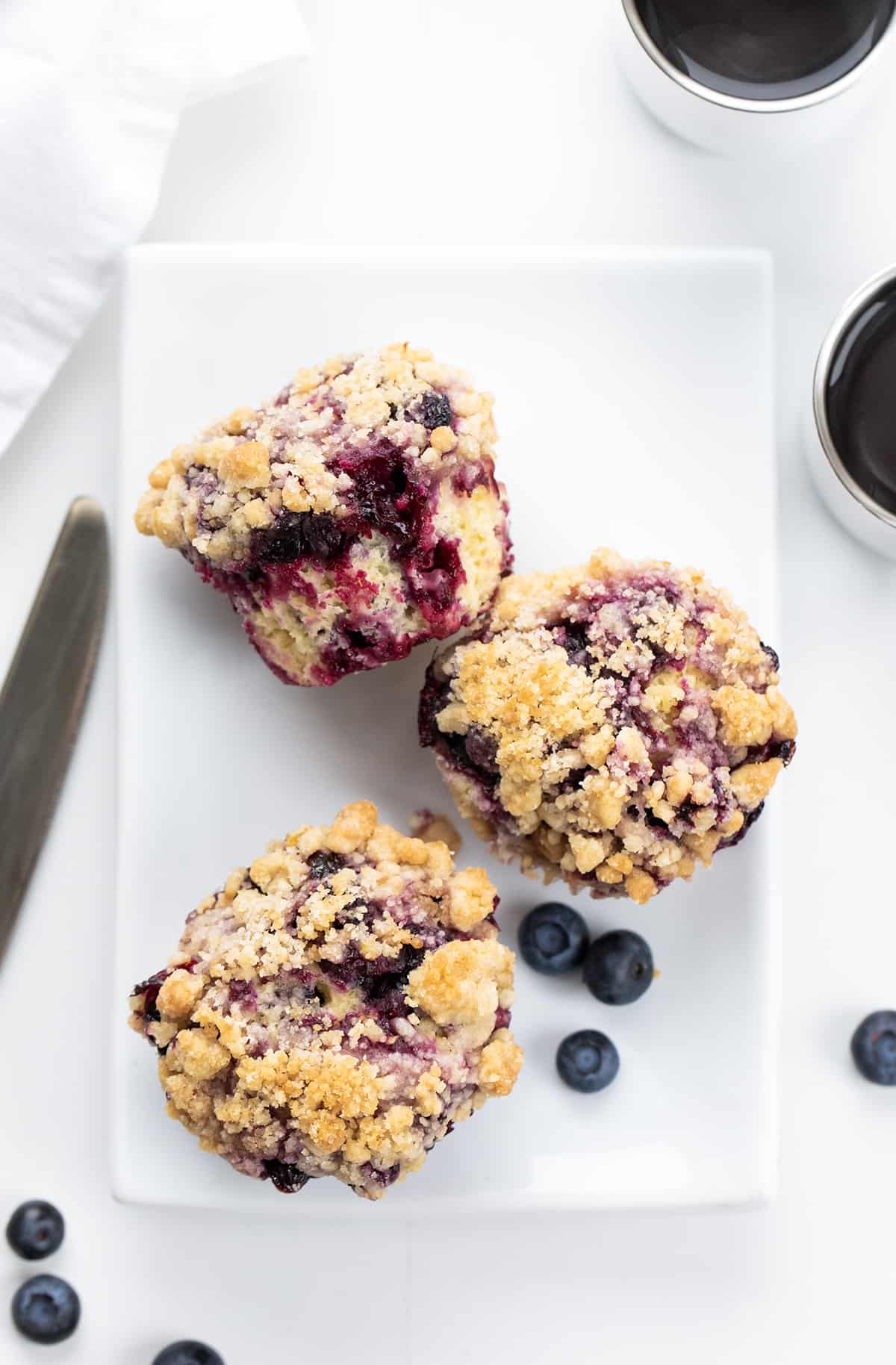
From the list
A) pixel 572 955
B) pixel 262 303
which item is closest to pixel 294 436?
pixel 262 303

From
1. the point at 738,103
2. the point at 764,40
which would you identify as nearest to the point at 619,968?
Answer: the point at 738,103

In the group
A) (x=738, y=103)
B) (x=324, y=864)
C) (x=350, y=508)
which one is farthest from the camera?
(x=738, y=103)

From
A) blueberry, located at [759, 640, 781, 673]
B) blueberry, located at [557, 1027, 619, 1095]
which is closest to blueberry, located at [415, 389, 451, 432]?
blueberry, located at [759, 640, 781, 673]

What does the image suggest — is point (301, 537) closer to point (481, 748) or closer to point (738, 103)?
point (481, 748)

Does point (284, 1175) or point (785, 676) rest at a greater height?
A: point (785, 676)

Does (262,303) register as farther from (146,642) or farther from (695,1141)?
(695,1141)

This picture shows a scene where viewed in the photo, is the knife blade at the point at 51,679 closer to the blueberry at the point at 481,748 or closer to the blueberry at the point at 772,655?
the blueberry at the point at 481,748

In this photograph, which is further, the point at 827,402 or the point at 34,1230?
the point at 34,1230
